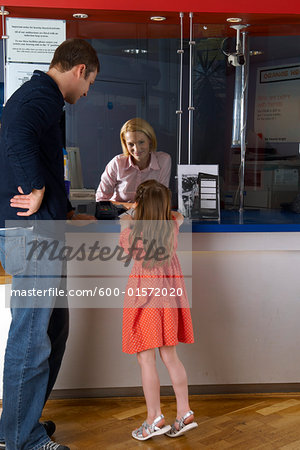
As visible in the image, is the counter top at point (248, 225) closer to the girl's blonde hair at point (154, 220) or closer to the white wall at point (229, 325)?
the white wall at point (229, 325)

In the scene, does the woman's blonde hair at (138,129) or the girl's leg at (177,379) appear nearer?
the girl's leg at (177,379)

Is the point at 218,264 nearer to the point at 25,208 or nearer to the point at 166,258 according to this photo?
the point at 166,258

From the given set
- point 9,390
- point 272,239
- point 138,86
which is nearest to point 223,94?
point 138,86

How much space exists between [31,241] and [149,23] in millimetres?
1976

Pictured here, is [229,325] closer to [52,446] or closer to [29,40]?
[52,446]

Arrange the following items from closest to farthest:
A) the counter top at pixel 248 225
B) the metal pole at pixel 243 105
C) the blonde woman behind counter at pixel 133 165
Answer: the counter top at pixel 248 225
the blonde woman behind counter at pixel 133 165
the metal pole at pixel 243 105

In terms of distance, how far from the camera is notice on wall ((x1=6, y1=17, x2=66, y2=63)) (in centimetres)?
337

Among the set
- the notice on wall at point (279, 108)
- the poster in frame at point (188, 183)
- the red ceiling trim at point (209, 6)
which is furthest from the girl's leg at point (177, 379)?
the notice on wall at point (279, 108)

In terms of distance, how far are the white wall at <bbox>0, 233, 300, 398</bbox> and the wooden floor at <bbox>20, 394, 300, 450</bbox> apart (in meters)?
0.10

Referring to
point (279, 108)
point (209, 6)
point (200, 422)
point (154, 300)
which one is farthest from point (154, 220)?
point (279, 108)

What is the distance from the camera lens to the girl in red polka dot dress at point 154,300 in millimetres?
2506

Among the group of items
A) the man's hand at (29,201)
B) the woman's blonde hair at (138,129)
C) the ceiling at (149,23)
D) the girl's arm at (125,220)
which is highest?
the ceiling at (149,23)

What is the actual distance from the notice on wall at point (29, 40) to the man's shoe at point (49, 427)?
1.97m

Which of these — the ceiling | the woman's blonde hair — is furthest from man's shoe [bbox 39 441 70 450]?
the ceiling
